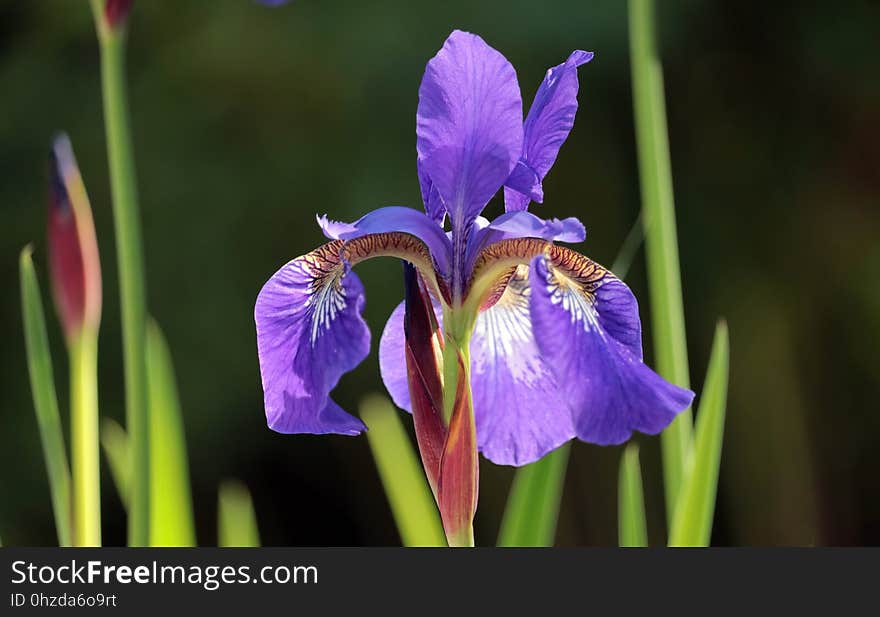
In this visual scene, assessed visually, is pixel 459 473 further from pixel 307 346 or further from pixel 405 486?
pixel 405 486

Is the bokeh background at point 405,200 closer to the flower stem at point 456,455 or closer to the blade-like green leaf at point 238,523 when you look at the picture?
the blade-like green leaf at point 238,523

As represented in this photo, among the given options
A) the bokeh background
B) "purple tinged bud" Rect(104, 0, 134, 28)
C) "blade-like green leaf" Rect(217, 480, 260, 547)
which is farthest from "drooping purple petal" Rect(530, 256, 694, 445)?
the bokeh background

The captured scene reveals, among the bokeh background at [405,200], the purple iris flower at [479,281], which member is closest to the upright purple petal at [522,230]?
the purple iris flower at [479,281]

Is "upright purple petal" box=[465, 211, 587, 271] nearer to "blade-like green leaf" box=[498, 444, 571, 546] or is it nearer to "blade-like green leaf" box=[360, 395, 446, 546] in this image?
"blade-like green leaf" box=[498, 444, 571, 546]

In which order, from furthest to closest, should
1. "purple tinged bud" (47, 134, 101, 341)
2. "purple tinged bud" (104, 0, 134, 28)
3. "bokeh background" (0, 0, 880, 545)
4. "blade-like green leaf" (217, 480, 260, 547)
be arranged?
"bokeh background" (0, 0, 880, 545), "blade-like green leaf" (217, 480, 260, 547), "purple tinged bud" (47, 134, 101, 341), "purple tinged bud" (104, 0, 134, 28)

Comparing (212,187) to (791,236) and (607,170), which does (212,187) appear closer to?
(607,170)

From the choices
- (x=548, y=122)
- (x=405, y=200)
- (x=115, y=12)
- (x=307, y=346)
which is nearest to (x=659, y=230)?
(x=548, y=122)
